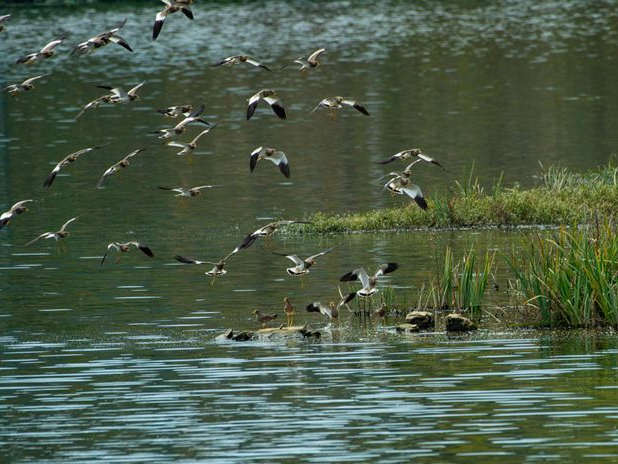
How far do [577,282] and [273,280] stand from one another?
8.88 metres

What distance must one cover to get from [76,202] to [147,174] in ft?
25.3

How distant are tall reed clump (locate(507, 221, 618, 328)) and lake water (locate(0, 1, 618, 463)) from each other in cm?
50

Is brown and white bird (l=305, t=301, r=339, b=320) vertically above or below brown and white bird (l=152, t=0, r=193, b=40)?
below

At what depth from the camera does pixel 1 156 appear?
61.9 metres

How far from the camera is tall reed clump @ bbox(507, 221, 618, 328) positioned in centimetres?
2586

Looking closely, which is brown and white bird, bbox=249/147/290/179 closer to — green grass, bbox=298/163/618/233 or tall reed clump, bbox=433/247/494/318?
tall reed clump, bbox=433/247/494/318

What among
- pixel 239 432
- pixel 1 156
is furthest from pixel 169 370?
pixel 1 156

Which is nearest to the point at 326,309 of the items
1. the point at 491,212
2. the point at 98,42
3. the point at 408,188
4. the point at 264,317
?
the point at 264,317

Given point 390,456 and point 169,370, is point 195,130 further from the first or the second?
point 390,456

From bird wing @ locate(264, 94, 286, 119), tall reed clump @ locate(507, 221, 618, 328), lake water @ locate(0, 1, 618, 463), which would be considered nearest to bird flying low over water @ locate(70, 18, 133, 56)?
bird wing @ locate(264, 94, 286, 119)

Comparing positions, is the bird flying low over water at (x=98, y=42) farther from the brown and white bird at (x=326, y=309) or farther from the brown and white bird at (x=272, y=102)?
the brown and white bird at (x=326, y=309)

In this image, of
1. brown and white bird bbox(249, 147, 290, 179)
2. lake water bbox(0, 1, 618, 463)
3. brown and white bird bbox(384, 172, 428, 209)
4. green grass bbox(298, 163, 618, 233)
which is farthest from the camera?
green grass bbox(298, 163, 618, 233)

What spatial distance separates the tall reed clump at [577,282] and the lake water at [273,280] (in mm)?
495

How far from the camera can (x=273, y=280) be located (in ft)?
111
